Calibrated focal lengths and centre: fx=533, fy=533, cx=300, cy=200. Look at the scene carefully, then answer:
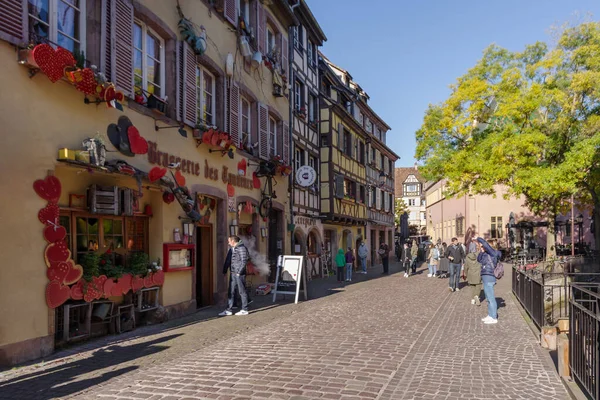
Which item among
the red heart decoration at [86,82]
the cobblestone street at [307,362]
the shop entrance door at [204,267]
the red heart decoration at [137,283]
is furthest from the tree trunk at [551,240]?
the red heart decoration at [86,82]

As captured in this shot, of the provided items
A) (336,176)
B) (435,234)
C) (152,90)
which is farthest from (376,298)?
(435,234)

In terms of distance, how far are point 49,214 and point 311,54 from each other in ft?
58.4

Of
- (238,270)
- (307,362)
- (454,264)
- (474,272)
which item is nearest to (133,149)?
(238,270)

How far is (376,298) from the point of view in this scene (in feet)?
47.0

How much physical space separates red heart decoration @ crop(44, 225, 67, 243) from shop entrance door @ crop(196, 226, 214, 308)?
5202 mm

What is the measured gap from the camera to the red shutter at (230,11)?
1373 cm

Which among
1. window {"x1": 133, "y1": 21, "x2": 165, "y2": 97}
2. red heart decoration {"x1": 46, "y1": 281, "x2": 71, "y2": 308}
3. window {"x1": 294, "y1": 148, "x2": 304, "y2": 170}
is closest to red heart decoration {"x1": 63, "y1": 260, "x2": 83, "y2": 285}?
red heart decoration {"x1": 46, "y1": 281, "x2": 71, "y2": 308}

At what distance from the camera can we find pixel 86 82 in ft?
25.7

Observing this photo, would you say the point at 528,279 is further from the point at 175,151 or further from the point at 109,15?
the point at 109,15

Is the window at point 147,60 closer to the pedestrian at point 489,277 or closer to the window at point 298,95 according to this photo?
the pedestrian at point 489,277

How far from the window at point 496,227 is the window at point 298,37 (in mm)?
24751

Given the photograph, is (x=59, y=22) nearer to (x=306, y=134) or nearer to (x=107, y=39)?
(x=107, y=39)

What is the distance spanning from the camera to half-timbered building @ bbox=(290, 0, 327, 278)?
66.3 feet

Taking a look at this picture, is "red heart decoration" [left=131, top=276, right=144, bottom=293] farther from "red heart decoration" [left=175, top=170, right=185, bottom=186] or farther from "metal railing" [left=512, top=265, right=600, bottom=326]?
"metal railing" [left=512, top=265, right=600, bottom=326]
